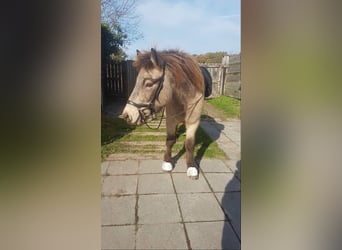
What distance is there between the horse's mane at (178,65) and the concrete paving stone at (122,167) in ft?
1.34

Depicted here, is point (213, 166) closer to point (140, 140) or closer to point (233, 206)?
point (233, 206)

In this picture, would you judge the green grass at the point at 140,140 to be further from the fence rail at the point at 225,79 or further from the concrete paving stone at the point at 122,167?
the fence rail at the point at 225,79

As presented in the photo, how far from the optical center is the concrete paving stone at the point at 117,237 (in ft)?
3.08

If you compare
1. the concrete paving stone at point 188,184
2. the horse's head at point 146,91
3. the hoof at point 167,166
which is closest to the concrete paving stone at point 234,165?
the concrete paving stone at point 188,184

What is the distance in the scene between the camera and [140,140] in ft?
3.76

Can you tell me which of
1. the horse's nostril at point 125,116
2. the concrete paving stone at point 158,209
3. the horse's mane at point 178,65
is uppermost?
the horse's mane at point 178,65

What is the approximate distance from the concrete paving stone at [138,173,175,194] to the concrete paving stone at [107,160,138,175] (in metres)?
0.05
